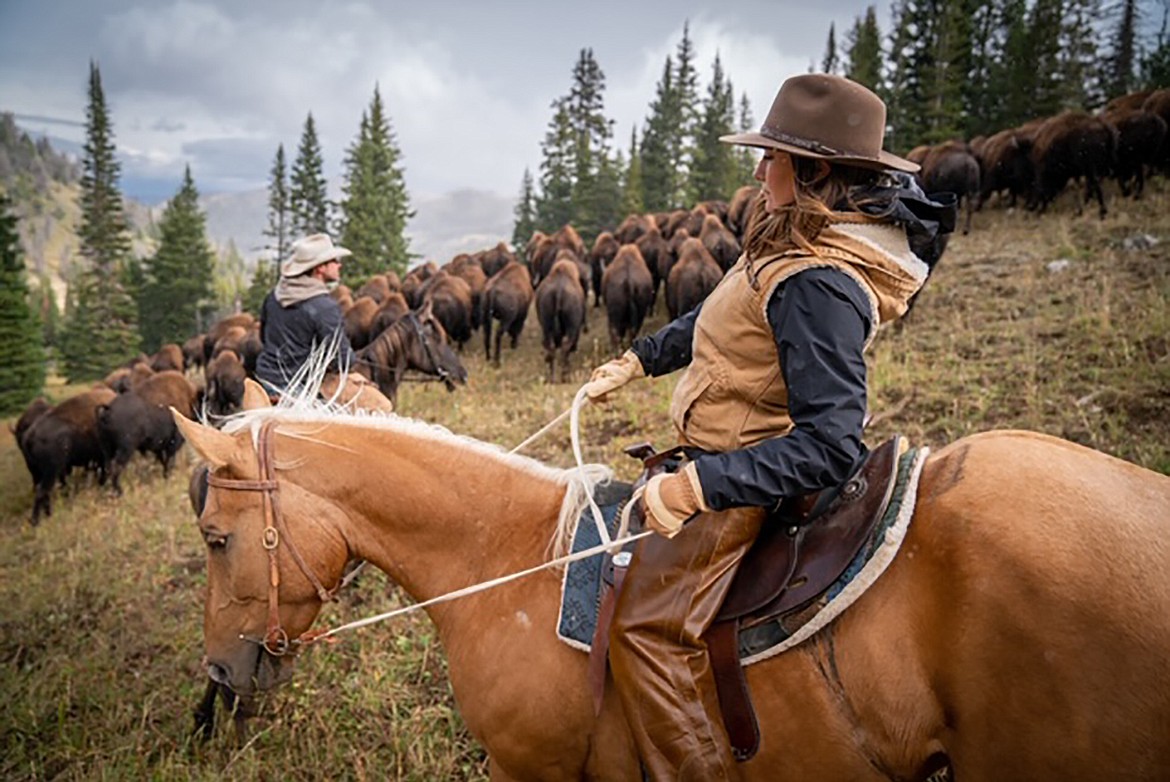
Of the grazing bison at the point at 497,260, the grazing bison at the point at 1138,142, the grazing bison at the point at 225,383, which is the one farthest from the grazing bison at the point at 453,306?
the grazing bison at the point at 1138,142

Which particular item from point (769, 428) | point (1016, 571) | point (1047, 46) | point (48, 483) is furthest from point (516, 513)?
point (1047, 46)

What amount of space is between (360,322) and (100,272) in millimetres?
32950

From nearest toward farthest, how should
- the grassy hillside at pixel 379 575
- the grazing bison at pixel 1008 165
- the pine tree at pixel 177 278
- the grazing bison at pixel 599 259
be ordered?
1. the grassy hillside at pixel 379 575
2. the grazing bison at pixel 1008 165
3. the grazing bison at pixel 599 259
4. the pine tree at pixel 177 278

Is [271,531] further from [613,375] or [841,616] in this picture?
[841,616]

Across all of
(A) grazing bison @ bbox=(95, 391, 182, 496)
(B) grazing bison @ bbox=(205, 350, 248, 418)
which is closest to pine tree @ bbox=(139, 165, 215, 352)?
(B) grazing bison @ bbox=(205, 350, 248, 418)

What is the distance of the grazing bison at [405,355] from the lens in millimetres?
9438

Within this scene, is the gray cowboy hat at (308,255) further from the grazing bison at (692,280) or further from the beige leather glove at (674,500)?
the grazing bison at (692,280)

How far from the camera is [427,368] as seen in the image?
32.8ft

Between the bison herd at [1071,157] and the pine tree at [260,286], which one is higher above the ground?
the bison herd at [1071,157]

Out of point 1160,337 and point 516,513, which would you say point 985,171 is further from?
point 516,513

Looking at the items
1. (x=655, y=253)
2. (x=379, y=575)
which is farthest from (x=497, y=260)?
(x=379, y=575)

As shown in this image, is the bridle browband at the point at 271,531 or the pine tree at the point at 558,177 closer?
the bridle browband at the point at 271,531

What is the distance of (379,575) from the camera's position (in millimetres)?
5250

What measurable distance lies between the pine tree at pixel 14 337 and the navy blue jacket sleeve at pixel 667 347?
3382cm
